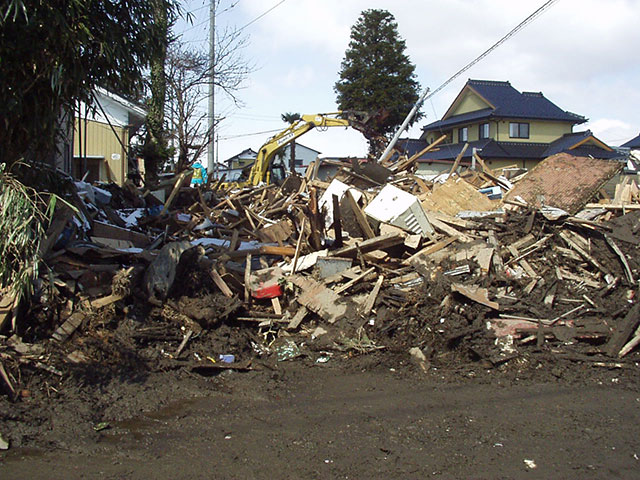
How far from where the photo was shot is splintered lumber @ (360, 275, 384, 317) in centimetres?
738

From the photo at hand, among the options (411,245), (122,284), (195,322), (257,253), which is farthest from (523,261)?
(122,284)

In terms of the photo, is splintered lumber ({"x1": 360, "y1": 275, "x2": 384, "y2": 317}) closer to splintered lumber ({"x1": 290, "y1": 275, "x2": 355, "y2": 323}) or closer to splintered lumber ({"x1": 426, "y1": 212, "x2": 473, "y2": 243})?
splintered lumber ({"x1": 290, "y1": 275, "x2": 355, "y2": 323})

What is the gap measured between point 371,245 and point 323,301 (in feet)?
4.69

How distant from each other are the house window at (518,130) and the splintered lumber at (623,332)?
112 ft

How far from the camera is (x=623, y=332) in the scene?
6.88 metres

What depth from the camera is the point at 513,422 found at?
521 cm

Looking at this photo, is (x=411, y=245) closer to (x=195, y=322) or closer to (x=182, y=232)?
(x=195, y=322)

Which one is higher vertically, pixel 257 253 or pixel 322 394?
pixel 257 253

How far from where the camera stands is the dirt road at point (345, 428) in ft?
14.1

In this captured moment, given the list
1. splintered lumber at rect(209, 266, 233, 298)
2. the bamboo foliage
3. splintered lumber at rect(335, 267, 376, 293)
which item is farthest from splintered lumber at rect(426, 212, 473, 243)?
the bamboo foliage

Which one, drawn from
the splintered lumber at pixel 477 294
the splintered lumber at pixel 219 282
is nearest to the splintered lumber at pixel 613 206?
the splintered lumber at pixel 477 294

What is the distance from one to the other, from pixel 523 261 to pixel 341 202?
336cm

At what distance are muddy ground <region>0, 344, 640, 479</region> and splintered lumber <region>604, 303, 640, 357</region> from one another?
275mm

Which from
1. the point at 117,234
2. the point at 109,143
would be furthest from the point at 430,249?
the point at 109,143
